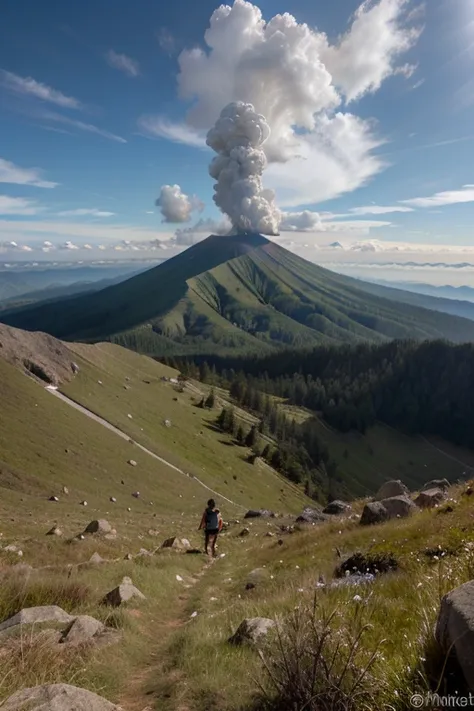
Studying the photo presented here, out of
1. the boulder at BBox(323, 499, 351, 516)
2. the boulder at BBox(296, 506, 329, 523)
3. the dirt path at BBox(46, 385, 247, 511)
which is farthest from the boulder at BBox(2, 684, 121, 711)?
the dirt path at BBox(46, 385, 247, 511)

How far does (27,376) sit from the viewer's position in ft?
203

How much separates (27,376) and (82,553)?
4635cm

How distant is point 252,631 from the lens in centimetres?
835

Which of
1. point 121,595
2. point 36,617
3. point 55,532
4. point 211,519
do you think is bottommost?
point 55,532

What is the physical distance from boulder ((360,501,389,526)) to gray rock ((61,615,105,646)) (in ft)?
43.5

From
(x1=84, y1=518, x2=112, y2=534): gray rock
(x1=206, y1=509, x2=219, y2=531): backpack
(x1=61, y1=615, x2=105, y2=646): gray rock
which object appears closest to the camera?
(x1=61, y1=615, x2=105, y2=646): gray rock

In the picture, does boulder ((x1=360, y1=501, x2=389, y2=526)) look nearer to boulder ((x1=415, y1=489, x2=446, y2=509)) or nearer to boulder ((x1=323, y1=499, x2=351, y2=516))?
boulder ((x1=415, y1=489, x2=446, y2=509))

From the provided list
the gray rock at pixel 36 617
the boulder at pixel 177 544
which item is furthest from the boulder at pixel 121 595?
the boulder at pixel 177 544

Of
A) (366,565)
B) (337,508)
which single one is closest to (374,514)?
(366,565)

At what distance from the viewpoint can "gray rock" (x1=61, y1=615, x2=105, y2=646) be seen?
361 inches

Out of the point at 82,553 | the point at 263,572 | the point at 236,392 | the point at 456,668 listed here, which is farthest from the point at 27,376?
the point at 236,392

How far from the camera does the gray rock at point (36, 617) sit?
975cm

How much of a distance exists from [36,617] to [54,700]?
5.87 m

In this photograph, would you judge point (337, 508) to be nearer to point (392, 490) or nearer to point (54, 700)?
point (392, 490)
